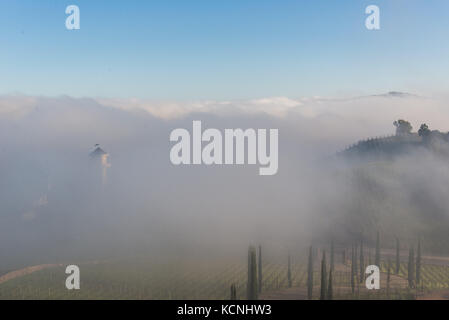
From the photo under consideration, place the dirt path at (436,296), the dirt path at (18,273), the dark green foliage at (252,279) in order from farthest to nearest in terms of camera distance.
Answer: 1. the dirt path at (18,273)
2. the dirt path at (436,296)
3. the dark green foliage at (252,279)

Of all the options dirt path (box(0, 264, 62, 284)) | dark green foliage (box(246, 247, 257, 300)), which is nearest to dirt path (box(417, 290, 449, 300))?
dark green foliage (box(246, 247, 257, 300))

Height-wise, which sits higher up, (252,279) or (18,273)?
(252,279)

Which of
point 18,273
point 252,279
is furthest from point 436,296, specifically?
point 18,273

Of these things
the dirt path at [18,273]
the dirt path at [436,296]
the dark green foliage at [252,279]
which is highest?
the dark green foliage at [252,279]

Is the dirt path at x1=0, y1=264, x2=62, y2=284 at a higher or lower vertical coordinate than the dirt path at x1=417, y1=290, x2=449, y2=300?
higher

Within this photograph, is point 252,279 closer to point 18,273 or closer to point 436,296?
point 436,296

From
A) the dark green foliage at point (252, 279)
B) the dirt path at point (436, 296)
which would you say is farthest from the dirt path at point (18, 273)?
the dirt path at point (436, 296)

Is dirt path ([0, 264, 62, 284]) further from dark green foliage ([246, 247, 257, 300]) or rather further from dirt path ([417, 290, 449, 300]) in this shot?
dirt path ([417, 290, 449, 300])

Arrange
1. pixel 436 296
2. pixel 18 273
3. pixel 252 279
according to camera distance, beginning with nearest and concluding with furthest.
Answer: pixel 252 279 → pixel 436 296 → pixel 18 273

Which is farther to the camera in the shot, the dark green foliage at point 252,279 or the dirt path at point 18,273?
the dirt path at point 18,273

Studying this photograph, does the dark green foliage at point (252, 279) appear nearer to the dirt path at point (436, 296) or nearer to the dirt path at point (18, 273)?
the dirt path at point (436, 296)

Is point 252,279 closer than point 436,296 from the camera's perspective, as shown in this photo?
Yes

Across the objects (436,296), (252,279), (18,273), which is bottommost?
(436,296)
